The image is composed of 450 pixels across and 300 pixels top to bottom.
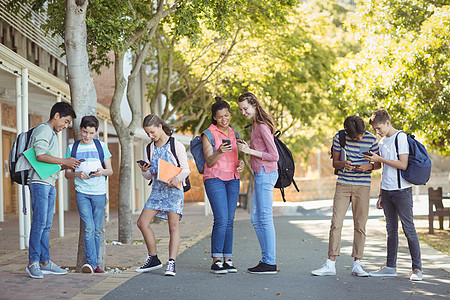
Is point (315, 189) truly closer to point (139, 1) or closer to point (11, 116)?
point (11, 116)

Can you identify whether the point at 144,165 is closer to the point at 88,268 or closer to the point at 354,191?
the point at 88,268

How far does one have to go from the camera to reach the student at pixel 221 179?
7.50 meters

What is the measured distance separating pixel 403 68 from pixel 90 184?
304 inches

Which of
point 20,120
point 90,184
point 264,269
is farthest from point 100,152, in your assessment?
point 20,120

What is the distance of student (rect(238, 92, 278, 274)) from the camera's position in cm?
757

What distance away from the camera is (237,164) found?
7.64 m

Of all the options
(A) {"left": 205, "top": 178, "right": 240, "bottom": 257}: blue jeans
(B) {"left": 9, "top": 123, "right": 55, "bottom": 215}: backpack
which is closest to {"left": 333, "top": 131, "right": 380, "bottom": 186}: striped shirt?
(A) {"left": 205, "top": 178, "right": 240, "bottom": 257}: blue jeans

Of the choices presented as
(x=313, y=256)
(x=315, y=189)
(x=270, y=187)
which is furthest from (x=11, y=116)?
(x=315, y=189)

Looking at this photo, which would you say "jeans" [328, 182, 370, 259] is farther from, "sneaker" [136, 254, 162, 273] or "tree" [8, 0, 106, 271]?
"tree" [8, 0, 106, 271]

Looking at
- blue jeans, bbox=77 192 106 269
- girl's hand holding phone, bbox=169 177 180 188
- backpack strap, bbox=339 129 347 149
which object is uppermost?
backpack strap, bbox=339 129 347 149

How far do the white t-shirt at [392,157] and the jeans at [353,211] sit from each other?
0.25m

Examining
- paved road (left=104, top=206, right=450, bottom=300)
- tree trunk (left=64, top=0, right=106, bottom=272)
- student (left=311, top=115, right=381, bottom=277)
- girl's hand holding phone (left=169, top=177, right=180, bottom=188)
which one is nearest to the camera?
paved road (left=104, top=206, right=450, bottom=300)

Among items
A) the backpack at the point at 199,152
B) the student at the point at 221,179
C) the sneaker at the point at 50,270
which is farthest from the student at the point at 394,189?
the sneaker at the point at 50,270

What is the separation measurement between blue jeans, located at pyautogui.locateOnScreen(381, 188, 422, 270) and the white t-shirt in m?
0.06
